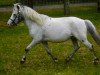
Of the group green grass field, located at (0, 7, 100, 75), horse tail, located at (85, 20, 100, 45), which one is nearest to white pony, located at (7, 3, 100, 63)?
horse tail, located at (85, 20, 100, 45)

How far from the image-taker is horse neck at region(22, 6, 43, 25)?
1123 centimetres

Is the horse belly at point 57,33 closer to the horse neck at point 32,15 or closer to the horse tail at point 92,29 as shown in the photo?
the horse neck at point 32,15

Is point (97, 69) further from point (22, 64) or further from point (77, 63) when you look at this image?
point (22, 64)

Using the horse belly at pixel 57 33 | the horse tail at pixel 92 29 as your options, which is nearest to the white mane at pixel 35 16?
the horse belly at pixel 57 33

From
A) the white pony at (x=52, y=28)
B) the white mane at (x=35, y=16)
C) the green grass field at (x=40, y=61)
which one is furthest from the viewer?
the white mane at (x=35, y=16)

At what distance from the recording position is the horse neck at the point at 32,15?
442 inches

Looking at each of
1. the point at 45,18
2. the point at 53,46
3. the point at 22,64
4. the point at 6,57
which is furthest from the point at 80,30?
the point at 53,46

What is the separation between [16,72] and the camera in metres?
10.6

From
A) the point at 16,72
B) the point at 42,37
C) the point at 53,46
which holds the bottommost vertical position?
the point at 53,46

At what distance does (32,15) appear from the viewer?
37.1ft

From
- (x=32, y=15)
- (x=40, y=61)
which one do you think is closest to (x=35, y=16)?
(x=32, y=15)

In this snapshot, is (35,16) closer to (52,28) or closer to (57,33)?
(52,28)

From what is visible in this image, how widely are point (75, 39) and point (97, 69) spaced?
152 cm

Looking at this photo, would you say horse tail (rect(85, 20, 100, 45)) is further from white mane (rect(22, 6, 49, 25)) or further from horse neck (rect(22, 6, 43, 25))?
horse neck (rect(22, 6, 43, 25))
